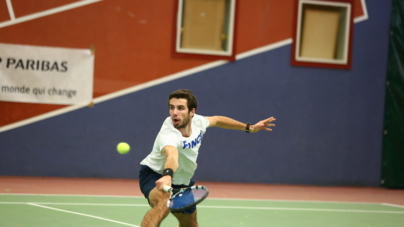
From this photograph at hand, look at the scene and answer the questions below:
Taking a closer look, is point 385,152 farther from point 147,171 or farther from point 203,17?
point 147,171

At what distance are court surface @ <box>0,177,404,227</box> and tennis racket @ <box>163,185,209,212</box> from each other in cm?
243

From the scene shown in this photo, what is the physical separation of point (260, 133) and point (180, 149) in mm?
7177

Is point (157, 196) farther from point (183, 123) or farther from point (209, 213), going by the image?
point (209, 213)

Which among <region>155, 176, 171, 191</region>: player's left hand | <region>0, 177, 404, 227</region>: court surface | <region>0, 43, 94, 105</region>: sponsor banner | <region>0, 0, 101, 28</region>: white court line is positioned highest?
<region>0, 0, 101, 28</region>: white court line

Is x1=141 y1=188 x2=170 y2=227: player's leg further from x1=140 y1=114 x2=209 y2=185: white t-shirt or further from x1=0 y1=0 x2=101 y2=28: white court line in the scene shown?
x1=0 y1=0 x2=101 y2=28: white court line

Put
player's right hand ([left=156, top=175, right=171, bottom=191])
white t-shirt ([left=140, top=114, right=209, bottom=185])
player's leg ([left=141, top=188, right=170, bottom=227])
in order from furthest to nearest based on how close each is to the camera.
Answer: white t-shirt ([left=140, top=114, right=209, bottom=185]), player's leg ([left=141, top=188, right=170, bottom=227]), player's right hand ([left=156, top=175, right=171, bottom=191])

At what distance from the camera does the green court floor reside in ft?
22.5

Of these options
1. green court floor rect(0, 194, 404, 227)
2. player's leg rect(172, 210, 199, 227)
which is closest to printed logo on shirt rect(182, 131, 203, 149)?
player's leg rect(172, 210, 199, 227)

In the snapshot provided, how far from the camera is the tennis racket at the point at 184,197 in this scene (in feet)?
13.9

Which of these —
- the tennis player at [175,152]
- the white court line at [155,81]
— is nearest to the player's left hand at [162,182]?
the tennis player at [175,152]

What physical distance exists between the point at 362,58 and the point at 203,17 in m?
3.46

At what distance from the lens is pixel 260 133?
12195 mm

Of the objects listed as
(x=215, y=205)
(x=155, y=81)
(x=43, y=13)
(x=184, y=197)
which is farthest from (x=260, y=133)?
(x=184, y=197)

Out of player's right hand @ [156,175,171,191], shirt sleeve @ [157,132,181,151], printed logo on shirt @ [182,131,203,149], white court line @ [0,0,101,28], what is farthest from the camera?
white court line @ [0,0,101,28]
